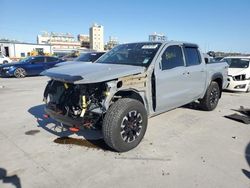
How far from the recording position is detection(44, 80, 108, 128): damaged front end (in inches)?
146

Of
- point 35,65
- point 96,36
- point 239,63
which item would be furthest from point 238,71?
point 96,36

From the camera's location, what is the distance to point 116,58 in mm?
5137

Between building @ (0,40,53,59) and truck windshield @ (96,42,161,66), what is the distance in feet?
135

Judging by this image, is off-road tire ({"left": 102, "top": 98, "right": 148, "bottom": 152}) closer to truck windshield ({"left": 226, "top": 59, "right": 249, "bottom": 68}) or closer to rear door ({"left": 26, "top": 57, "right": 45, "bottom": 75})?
truck windshield ({"left": 226, "top": 59, "right": 249, "bottom": 68})

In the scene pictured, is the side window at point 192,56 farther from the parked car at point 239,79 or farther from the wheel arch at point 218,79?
the parked car at point 239,79

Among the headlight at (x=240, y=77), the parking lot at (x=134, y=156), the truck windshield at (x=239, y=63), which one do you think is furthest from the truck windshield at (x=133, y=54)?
the truck windshield at (x=239, y=63)

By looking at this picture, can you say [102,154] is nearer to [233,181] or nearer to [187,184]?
[187,184]

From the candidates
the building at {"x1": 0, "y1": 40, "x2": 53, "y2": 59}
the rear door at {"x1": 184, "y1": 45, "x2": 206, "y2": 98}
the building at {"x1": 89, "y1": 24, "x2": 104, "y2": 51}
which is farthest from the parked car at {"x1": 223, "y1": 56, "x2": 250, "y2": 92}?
the building at {"x1": 89, "y1": 24, "x2": 104, "y2": 51}

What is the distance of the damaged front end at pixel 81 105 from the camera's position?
371 cm

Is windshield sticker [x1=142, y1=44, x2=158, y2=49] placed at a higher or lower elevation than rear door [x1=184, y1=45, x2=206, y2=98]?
higher

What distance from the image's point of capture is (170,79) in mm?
4719

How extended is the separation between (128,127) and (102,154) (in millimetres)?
612

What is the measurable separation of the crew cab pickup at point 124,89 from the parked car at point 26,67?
11773mm

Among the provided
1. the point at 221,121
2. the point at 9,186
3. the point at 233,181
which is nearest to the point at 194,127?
the point at 221,121
